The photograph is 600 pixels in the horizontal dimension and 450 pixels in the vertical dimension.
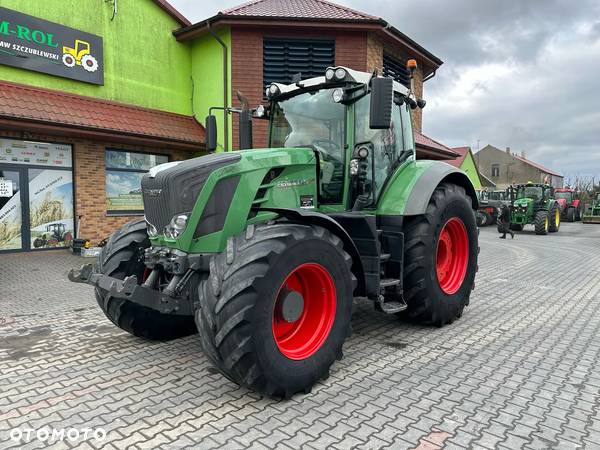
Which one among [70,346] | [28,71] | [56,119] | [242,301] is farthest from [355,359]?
[28,71]

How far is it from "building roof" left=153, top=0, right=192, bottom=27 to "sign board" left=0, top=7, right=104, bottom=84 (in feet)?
7.29

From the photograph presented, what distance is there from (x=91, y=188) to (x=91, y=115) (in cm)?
178

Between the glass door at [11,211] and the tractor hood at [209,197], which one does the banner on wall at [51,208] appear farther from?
the tractor hood at [209,197]

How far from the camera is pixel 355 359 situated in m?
3.84

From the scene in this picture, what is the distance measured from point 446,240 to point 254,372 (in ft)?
10.4

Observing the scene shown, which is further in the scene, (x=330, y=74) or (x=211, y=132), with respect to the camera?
(x=211, y=132)

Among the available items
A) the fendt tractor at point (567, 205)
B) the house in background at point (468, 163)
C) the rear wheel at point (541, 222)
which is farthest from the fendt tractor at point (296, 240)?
the house in background at point (468, 163)

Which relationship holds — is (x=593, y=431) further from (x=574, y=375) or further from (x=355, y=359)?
(x=355, y=359)

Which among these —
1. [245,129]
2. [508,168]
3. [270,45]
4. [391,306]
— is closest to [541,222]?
[270,45]

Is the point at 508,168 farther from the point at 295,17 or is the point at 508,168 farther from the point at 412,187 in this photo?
the point at 412,187

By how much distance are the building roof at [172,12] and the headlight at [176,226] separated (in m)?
10.6

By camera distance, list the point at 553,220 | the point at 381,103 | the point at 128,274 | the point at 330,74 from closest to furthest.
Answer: the point at 381,103, the point at 128,274, the point at 330,74, the point at 553,220

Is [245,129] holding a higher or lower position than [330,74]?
lower

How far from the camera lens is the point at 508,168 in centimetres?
5716
